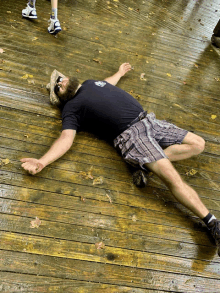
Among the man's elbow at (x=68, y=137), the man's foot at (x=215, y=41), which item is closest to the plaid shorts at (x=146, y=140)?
the man's elbow at (x=68, y=137)

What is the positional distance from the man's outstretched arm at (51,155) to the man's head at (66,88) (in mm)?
475

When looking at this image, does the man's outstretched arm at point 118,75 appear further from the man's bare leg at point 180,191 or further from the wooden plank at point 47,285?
the wooden plank at point 47,285

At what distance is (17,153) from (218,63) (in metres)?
4.69

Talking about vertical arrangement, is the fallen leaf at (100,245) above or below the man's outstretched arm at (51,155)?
below

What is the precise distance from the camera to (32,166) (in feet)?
7.93

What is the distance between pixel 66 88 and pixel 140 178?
135 centimetres

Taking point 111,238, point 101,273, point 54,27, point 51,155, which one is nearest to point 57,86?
point 51,155

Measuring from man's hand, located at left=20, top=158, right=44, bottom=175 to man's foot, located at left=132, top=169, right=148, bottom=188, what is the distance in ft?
3.39

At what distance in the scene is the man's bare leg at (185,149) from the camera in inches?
119

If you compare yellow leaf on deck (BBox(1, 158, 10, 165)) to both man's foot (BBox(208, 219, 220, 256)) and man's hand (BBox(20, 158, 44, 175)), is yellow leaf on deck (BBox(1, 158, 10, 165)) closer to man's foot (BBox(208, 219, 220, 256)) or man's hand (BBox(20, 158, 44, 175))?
man's hand (BBox(20, 158, 44, 175))

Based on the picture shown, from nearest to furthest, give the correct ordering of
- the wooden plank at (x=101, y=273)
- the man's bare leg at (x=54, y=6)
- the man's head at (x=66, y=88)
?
the wooden plank at (x=101, y=273)
the man's head at (x=66, y=88)
the man's bare leg at (x=54, y=6)

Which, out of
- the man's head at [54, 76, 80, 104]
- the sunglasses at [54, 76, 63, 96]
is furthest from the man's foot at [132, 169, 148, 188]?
the sunglasses at [54, 76, 63, 96]

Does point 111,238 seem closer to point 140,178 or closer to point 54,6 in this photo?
point 140,178

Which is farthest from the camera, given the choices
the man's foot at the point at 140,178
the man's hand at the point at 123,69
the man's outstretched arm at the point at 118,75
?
the man's hand at the point at 123,69
